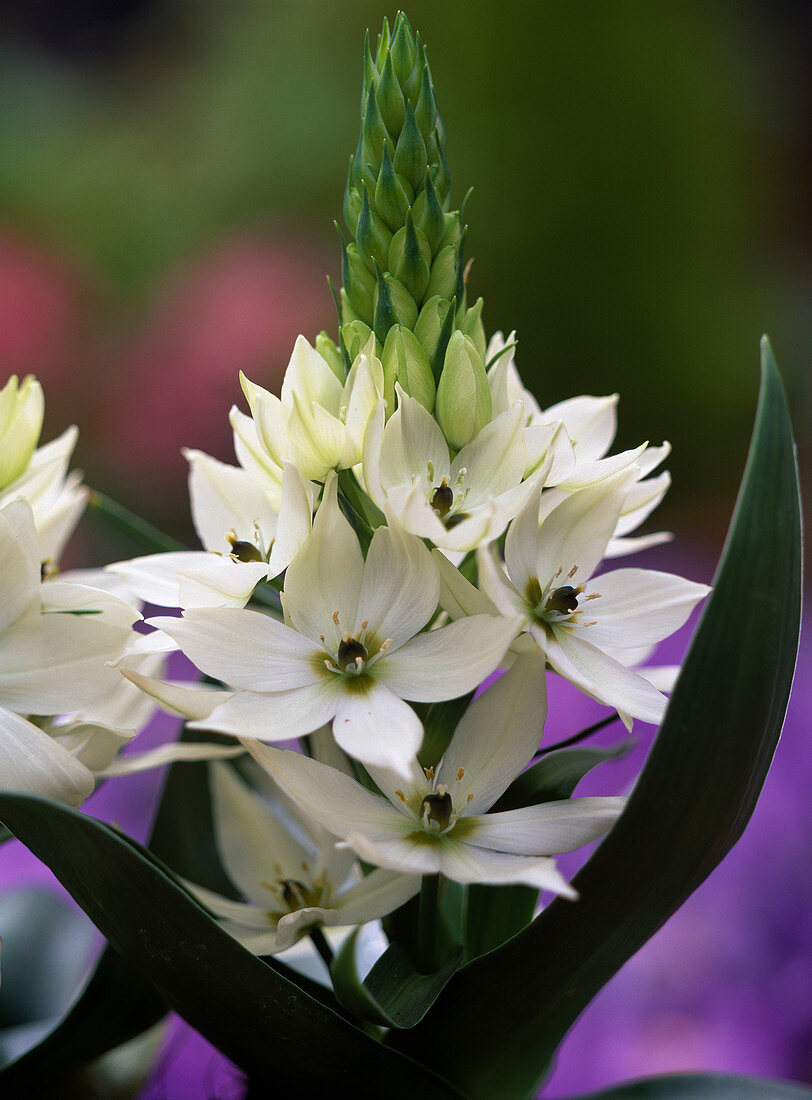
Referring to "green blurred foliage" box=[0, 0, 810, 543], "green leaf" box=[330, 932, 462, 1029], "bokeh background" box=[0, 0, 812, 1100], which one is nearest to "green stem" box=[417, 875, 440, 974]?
"green leaf" box=[330, 932, 462, 1029]

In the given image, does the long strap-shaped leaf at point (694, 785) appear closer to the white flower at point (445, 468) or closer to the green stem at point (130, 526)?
the white flower at point (445, 468)

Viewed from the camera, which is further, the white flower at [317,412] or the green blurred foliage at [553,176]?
the green blurred foliage at [553,176]

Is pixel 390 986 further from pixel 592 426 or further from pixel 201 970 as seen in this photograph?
pixel 592 426

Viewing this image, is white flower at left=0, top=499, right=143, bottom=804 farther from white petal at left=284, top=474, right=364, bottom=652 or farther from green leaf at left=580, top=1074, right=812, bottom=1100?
green leaf at left=580, top=1074, right=812, bottom=1100

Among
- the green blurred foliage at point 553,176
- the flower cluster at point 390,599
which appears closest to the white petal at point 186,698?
the flower cluster at point 390,599

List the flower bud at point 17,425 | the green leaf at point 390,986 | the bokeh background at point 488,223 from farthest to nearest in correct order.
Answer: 1. the bokeh background at point 488,223
2. the flower bud at point 17,425
3. the green leaf at point 390,986

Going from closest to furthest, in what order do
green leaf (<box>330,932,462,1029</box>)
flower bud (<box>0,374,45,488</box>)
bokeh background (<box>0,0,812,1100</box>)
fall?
1. green leaf (<box>330,932,462,1029</box>)
2. flower bud (<box>0,374,45,488</box>)
3. bokeh background (<box>0,0,812,1100</box>)

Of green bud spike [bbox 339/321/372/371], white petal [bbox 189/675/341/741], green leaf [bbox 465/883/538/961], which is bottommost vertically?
green leaf [bbox 465/883/538/961]
